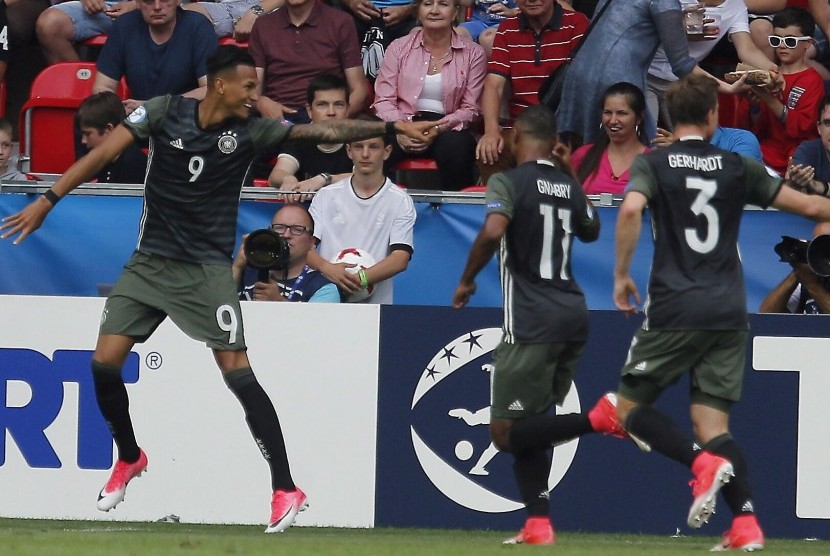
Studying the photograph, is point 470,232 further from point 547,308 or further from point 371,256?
point 547,308

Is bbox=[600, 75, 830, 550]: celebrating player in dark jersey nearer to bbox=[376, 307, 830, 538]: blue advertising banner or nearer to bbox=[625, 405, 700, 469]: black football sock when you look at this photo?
bbox=[625, 405, 700, 469]: black football sock

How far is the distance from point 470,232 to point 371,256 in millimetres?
609

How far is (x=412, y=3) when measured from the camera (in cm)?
1100

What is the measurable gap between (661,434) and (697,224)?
90 cm

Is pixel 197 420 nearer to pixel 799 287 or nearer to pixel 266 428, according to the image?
pixel 266 428

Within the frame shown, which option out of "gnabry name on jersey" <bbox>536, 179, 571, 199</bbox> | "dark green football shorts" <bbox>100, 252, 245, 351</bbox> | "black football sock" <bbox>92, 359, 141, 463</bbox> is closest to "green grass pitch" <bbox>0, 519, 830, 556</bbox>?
"black football sock" <bbox>92, 359, 141, 463</bbox>

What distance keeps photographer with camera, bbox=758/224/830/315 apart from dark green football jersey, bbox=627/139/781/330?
169 cm

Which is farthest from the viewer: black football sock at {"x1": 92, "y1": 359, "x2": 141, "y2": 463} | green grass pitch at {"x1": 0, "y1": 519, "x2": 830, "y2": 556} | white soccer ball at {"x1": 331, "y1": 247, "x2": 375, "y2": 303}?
white soccer ball at {"x1": 331, "y1": 247, "x2": 375, "y2": 303}

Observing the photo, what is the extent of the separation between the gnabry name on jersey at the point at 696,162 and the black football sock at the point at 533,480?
1.49m

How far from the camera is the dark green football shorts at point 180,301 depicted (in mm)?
6773

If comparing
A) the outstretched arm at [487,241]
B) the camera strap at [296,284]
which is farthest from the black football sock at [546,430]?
the camera strap at [296,284]

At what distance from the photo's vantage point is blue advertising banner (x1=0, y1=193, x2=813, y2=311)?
8.59 m

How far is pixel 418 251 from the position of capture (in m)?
8.85

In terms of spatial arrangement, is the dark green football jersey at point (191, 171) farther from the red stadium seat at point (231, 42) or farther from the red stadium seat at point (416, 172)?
the red stadium seat at point (231, 42)
